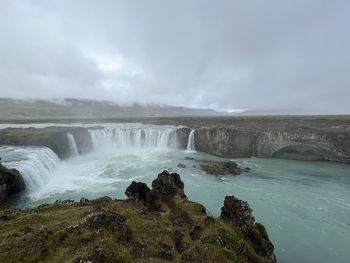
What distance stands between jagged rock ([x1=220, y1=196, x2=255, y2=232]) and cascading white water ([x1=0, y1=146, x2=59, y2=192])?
2232 cm

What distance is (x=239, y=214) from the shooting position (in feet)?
46.7

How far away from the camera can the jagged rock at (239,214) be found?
1367cm

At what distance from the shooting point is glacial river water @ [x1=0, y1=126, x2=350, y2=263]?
18125mm

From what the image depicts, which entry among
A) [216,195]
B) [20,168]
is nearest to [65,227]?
[216,195]

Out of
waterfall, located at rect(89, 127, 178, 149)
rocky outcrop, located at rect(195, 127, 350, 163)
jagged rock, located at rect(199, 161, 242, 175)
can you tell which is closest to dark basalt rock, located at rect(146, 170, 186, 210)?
jagged rock, located at rect(199, 161, 242, 175)

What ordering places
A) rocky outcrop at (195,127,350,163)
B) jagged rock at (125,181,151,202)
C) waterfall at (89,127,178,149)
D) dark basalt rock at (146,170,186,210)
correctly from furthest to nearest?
waterfall at (89,127,178,149), rocky outcrop at (195,127,350,163), jagged rock at (125,181,151,202), dark basalt rock at (146,170,186,210)

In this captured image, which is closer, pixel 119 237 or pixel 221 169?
pixel 119 237

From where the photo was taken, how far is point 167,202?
17500 mm

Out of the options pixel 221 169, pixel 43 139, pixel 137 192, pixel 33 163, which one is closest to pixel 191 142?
pixel 221 169

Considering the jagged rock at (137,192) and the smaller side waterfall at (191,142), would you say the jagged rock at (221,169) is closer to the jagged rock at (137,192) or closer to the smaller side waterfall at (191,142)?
the smaller side waterfall at (191,142)

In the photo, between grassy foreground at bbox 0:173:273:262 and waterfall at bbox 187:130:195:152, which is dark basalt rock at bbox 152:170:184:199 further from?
waterfall at bbox 187:130:195:152

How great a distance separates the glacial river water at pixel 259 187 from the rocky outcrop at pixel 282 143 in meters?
3.03

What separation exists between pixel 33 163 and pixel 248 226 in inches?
1112

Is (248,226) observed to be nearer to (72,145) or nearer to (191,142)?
(72,145)
